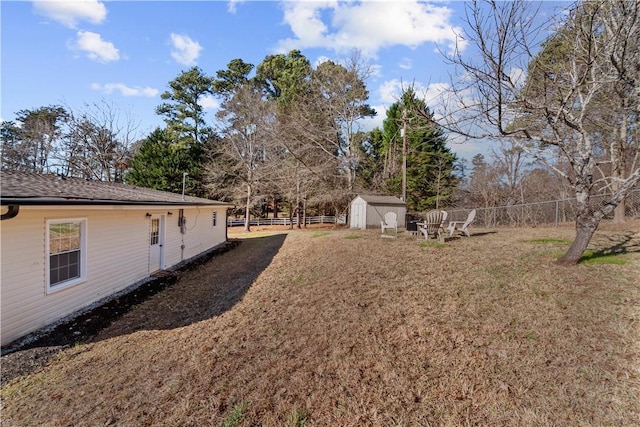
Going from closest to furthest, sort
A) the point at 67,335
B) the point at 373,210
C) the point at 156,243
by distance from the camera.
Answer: the point at 67,335
the point at 156,243
the point at 373,210

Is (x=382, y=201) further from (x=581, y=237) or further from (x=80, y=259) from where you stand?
(x=80, y=259)

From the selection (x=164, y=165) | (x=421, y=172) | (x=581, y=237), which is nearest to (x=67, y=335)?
(x=581, y=237)

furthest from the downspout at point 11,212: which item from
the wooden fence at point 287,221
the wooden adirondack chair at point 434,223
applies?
the wooden fence at point 287,221

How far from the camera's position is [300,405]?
108 inches

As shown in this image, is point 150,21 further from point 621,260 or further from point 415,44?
point 621,260

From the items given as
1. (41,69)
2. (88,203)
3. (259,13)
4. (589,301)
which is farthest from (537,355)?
(41,69)

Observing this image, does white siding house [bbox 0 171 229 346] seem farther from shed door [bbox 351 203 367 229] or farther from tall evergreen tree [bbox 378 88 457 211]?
tall evergreen tree [bbox 378 88 457 211]

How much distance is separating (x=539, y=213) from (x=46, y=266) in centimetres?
1814

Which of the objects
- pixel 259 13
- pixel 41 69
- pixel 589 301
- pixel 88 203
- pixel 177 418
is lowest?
pixel 177 418

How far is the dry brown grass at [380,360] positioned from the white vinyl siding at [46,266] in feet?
4.10

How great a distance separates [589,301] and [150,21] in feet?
35.9

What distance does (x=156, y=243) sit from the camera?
899cm

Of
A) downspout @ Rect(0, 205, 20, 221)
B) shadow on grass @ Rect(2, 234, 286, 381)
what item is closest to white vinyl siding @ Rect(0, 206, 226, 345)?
downspout @ Rect(0, 205, 20, 221)

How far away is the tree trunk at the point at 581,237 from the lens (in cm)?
561
